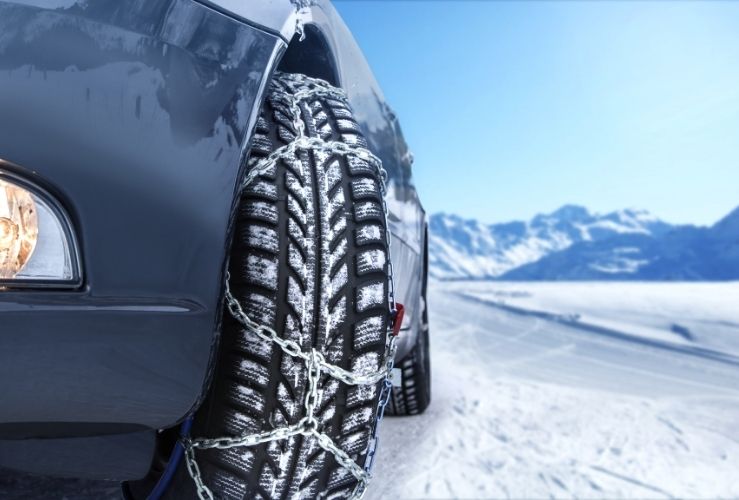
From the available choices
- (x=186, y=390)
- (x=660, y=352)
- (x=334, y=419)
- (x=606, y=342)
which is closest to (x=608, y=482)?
(x=334, y=419)

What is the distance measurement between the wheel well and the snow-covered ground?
126cm

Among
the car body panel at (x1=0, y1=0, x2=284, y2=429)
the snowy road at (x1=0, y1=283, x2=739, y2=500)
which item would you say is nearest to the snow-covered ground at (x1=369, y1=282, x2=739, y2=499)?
the snowy road at (x1=0, y1=283, x2=739, y2=500)

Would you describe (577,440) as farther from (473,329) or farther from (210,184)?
(473,329)

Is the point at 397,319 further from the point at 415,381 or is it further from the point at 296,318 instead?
the point at 415,381

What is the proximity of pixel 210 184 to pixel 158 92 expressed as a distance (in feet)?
0.51

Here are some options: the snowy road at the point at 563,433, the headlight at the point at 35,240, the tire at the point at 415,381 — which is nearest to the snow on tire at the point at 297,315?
the headlight at the point at 35,240

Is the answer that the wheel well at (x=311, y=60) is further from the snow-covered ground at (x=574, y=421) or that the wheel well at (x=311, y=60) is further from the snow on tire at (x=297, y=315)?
the snow-covered ground at (x=574, y=421)

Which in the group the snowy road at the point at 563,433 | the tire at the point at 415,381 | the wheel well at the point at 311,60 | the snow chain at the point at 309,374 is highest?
the wheel well at the point at 311,60

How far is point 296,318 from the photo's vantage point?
0.95 metres

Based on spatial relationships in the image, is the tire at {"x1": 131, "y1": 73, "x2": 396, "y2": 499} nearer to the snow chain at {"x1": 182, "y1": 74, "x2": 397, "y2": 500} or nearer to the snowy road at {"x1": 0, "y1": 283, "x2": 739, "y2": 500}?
the snow chain at {"x1": 182, "y1": 74, "x2": 397, "y2": 500}

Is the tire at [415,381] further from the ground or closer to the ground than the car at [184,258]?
closer to the ground

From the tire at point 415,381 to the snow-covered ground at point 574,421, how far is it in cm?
8

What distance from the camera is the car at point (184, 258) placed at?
78 cm

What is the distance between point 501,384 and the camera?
12.5 feet
